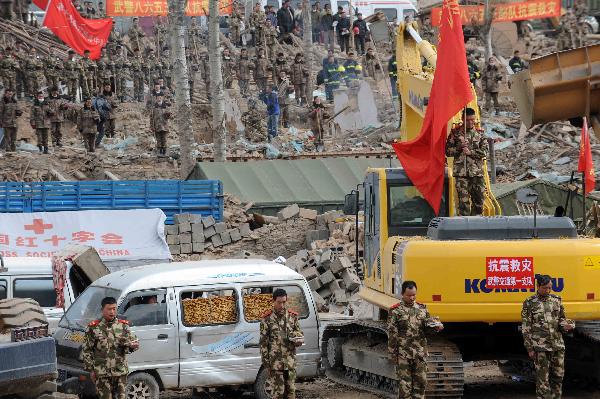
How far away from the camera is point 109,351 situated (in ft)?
45.6

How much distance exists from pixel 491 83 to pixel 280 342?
2749cm

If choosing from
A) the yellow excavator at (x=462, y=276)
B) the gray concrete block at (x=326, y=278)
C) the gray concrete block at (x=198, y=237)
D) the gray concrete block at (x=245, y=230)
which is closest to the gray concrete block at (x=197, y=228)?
the gray concrete block at (x=198, y=237)

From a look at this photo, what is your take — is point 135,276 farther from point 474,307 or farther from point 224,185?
point 224,185

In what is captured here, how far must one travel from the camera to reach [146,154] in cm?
3784

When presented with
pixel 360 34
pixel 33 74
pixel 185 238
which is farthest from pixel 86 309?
pixel 360 34

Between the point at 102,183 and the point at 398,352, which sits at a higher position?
the point at 102,183

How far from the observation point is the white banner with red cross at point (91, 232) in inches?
1054

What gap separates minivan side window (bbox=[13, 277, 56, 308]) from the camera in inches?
736

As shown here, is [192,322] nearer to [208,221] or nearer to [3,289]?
[3,289]

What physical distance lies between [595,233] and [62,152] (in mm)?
20543

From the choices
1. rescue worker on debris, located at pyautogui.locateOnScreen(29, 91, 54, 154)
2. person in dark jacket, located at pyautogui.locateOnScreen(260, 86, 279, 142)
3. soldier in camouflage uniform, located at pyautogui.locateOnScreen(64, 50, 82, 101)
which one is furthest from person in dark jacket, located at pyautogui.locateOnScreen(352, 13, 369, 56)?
rescue worker on debris, located at pyautogui.locateOnScreen(29, 91, 54, 154)

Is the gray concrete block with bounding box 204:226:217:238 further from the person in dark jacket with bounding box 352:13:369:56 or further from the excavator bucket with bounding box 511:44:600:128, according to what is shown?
the person in dark jacket with bounding box 352:13:369:56

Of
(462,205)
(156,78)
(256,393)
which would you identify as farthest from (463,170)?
(156,78)

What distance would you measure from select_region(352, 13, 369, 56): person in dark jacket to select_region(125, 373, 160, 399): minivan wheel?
118 ft
